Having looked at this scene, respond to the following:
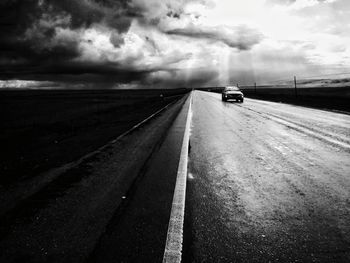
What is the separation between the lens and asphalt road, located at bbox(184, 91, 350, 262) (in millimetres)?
2668

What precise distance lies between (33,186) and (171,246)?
319 centimetres

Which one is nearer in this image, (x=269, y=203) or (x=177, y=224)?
(x=177, y=224)

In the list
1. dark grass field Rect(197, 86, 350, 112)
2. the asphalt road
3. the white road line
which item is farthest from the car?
the white road line

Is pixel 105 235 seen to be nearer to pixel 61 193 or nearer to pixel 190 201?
pixel 190 201

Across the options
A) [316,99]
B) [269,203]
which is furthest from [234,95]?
[269,203]

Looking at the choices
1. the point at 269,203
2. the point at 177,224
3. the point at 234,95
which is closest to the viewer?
the point at 177,224

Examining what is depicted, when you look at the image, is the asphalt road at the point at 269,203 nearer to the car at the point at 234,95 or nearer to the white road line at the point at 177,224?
the white road line at the point at 177,224

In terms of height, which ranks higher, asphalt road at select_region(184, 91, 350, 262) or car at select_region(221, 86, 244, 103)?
car at select_region(221, 86, 244, 103)

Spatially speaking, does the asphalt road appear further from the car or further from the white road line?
the car

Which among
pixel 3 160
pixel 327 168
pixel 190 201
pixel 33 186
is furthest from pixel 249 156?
pixel 3 160

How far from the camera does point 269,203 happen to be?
3.80m

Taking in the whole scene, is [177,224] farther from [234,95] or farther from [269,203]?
[234,95]

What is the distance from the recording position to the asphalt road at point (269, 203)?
8.75 ft

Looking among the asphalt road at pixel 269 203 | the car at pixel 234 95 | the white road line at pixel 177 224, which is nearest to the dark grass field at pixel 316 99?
the car at pixel 234 95
